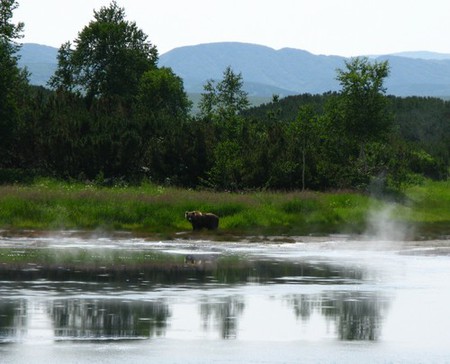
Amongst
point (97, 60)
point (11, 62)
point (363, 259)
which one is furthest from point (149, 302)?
point (97, 60)

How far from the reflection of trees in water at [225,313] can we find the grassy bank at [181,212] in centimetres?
2116

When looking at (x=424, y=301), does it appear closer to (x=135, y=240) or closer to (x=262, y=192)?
(x=135, y=240)

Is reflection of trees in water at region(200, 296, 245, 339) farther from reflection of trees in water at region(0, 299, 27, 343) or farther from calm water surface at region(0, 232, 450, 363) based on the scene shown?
reflection of trees in water at region(0, 299, 27, 343)

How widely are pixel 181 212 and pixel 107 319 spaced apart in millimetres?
26908

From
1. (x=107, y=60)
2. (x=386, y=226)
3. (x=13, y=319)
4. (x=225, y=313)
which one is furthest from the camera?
(x=107, y=60)

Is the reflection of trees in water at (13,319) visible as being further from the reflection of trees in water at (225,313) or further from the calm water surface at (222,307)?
the reflection of trees in water at (225,313)

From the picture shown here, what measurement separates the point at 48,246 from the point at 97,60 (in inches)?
2858

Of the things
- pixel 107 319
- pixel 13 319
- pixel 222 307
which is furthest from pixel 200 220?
pixel 13 319

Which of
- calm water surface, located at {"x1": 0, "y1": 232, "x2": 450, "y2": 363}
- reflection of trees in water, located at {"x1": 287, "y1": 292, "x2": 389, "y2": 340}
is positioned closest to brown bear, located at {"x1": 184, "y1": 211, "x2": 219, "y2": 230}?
calm water surface, located at {"x1": 0, "y1": 232, "x2": 450, "y2": 363}

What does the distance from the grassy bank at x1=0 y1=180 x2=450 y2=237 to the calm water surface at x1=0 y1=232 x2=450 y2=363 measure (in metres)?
8.33

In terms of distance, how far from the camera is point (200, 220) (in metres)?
44.9

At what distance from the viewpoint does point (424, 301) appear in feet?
79.7

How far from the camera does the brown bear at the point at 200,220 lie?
4484 centimetres

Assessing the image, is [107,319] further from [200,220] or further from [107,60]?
[107,60]
